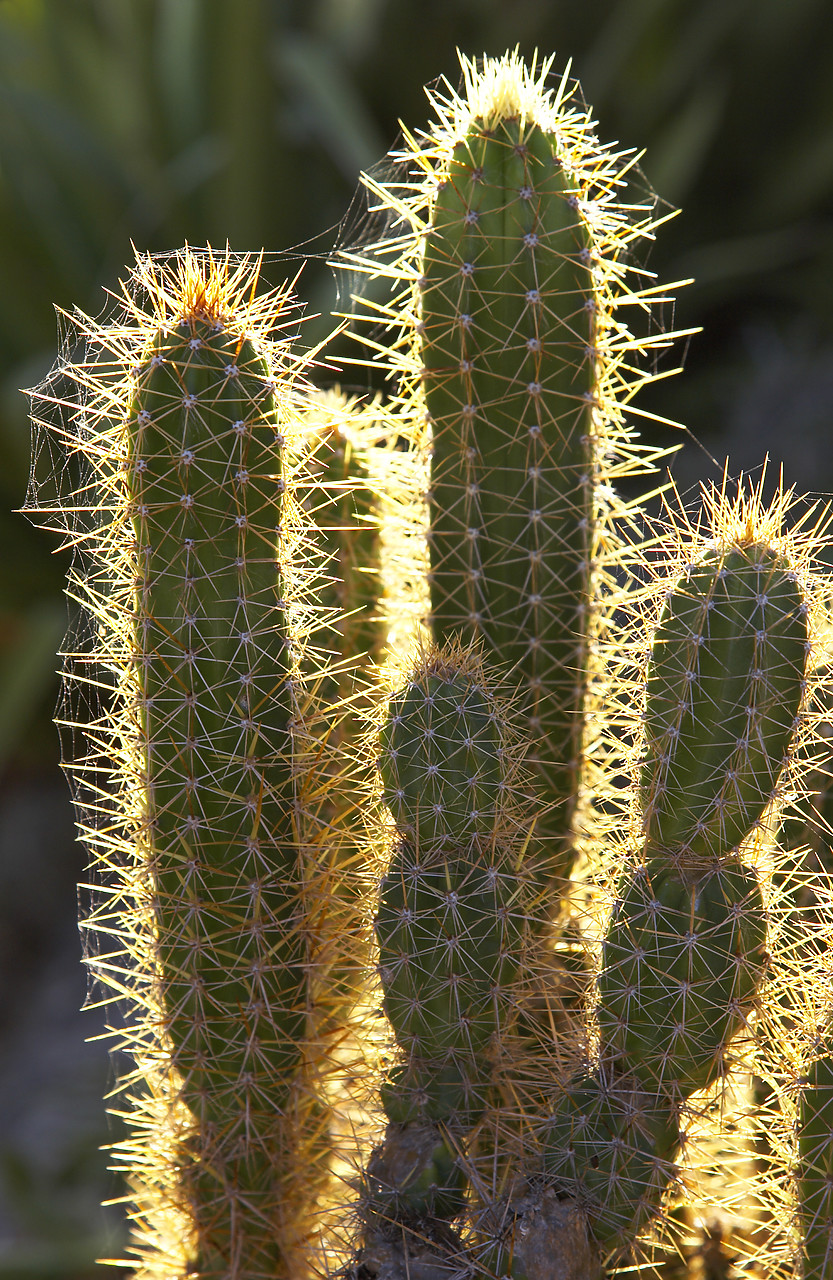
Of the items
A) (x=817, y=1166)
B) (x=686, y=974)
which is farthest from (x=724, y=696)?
(x=817, y=1166)

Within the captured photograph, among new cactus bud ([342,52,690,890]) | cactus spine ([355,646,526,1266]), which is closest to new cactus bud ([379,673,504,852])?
cactus spine ([355,646,526,1266])

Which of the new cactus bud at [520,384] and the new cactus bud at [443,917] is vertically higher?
the new cactus bud at [520,384]

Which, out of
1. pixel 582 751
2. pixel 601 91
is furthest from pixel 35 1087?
pixel 601 91

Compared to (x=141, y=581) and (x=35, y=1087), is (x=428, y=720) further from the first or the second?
(x=35, y=1087)

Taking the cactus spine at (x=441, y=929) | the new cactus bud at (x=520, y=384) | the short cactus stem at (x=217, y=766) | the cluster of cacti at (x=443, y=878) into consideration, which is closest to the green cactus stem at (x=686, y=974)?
the cluster of cacti at (x=443, y=878)

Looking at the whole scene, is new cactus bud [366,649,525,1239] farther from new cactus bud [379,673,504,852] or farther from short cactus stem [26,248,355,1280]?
short cactus stem [26,248,355,1280]

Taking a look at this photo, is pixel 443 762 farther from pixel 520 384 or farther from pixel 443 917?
pixel 520 384

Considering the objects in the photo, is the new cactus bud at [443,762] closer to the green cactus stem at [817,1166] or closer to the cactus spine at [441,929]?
the cactus spine at [441,929]

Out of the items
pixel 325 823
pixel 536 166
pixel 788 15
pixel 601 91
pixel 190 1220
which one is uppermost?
pixel 788 15
